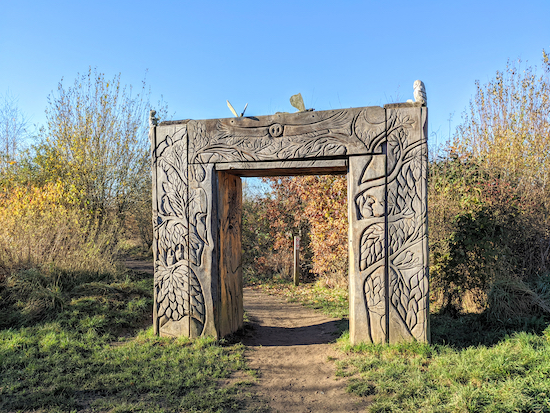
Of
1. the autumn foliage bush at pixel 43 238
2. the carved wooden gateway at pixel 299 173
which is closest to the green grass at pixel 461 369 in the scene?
the carved wooden gateway at pixel 299 173

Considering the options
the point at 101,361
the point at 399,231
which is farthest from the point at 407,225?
the point at 101,361

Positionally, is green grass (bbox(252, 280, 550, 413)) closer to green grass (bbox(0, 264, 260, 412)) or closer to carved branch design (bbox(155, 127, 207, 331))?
green grass (bbox(0, 264, 260, 412))

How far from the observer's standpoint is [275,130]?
4.68 metres

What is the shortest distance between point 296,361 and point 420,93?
12.4 ft

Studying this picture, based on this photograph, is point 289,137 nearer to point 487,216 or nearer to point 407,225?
point 407,225

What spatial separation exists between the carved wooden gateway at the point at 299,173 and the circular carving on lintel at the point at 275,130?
0.04ft

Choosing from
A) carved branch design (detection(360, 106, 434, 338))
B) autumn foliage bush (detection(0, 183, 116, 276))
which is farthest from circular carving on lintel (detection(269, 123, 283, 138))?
autumn foliage bush (detection(0, 183, 116, 276))

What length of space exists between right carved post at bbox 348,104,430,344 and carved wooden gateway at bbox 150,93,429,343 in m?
0.01

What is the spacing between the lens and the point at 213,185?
4.86m

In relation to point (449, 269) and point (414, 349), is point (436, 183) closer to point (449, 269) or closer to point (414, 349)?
point (449, 269)

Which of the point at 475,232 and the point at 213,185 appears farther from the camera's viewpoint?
the point at 475,232

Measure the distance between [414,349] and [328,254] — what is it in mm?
4364

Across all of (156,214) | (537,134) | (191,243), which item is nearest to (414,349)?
(191,243)

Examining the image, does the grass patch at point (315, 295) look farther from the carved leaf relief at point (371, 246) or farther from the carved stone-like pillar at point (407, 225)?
the carved leaf relief at point (371, 246)
